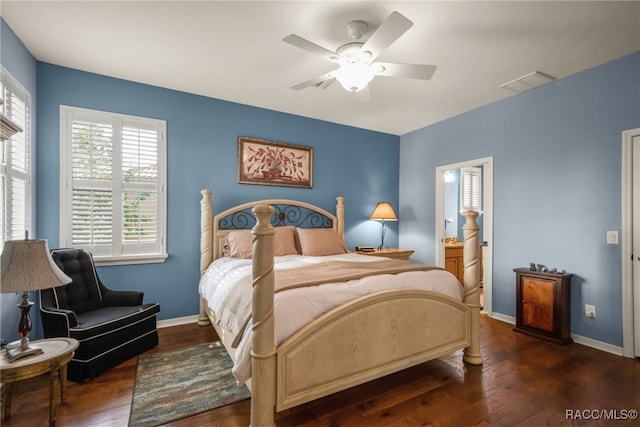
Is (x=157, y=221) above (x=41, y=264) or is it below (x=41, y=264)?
above

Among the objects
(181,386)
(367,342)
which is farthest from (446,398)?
(181,386)

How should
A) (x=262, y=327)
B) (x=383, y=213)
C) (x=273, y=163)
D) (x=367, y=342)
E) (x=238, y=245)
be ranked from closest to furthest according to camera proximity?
(x=262, y=327) → (x=367, y=342) → (x=238, y=245) → (x=273, y=163) → (x=383, y=213)

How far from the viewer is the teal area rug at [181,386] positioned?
1.86 metres

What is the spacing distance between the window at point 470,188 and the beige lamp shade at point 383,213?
5.91 feet

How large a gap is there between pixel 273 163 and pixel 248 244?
4.16ft

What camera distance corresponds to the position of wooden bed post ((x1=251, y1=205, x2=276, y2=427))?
1568mm

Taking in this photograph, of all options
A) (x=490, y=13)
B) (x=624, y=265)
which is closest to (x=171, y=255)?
(x=490, y=13)

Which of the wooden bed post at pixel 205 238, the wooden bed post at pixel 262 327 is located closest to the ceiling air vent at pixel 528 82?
the wooden bed post at pixel 262 327

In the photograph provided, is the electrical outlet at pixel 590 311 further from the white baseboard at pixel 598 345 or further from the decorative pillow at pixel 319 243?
the decorative pillow at pixel 319 243

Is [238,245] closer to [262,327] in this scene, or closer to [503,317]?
[262,327]

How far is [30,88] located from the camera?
2682mm

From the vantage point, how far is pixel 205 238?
11.3ft

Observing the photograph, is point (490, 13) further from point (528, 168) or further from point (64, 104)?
point (64, 104)

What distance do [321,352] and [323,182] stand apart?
300 centimetres
